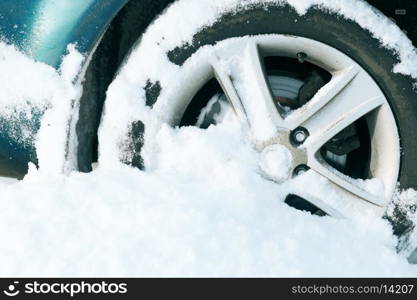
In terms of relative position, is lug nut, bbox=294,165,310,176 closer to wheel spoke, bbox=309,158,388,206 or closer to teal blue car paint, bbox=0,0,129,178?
wheel spoke, bbox=309,158,388,206

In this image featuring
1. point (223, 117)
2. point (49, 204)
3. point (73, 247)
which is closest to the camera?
point (73, 247)

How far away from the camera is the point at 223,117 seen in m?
1.76

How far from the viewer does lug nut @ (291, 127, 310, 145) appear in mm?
1670

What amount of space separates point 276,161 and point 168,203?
341 mm

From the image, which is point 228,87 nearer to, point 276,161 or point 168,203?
point 276,161

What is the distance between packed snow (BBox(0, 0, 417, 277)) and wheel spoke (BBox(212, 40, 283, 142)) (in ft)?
0.20

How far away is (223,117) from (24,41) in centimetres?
62

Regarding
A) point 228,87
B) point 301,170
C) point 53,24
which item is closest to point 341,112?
point 301,170

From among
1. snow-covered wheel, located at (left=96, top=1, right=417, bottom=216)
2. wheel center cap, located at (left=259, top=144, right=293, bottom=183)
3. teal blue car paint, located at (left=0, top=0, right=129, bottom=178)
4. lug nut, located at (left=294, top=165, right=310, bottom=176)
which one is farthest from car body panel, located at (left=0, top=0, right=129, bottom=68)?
lug nut, located at (left=294, top=165, right=310, bottom=176)

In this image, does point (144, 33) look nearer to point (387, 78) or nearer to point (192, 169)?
point (192, 169)

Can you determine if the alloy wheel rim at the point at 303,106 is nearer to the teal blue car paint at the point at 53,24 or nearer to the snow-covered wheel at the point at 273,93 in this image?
the snow-covered wheel at the point at 273,93

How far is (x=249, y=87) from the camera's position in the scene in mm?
1662

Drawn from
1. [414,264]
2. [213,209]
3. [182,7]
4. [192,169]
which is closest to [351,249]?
[414,264]

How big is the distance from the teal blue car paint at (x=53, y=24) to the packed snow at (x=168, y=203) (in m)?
0.04
